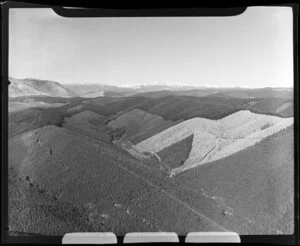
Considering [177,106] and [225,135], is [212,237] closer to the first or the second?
[225,135]

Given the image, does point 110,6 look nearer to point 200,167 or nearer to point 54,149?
point 54,149

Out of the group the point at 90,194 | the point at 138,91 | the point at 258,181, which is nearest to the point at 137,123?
the point at 138,91

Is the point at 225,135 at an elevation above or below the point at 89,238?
above

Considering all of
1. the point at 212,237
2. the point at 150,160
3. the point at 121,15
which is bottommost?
the point at 212,237

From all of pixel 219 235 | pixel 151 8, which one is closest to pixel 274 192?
pixel 219 235

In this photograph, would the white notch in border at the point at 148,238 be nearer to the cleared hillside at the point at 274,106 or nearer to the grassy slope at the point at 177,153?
the grassy slope at the point at 177,153

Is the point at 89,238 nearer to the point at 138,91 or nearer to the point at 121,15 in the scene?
the point at 138,91
